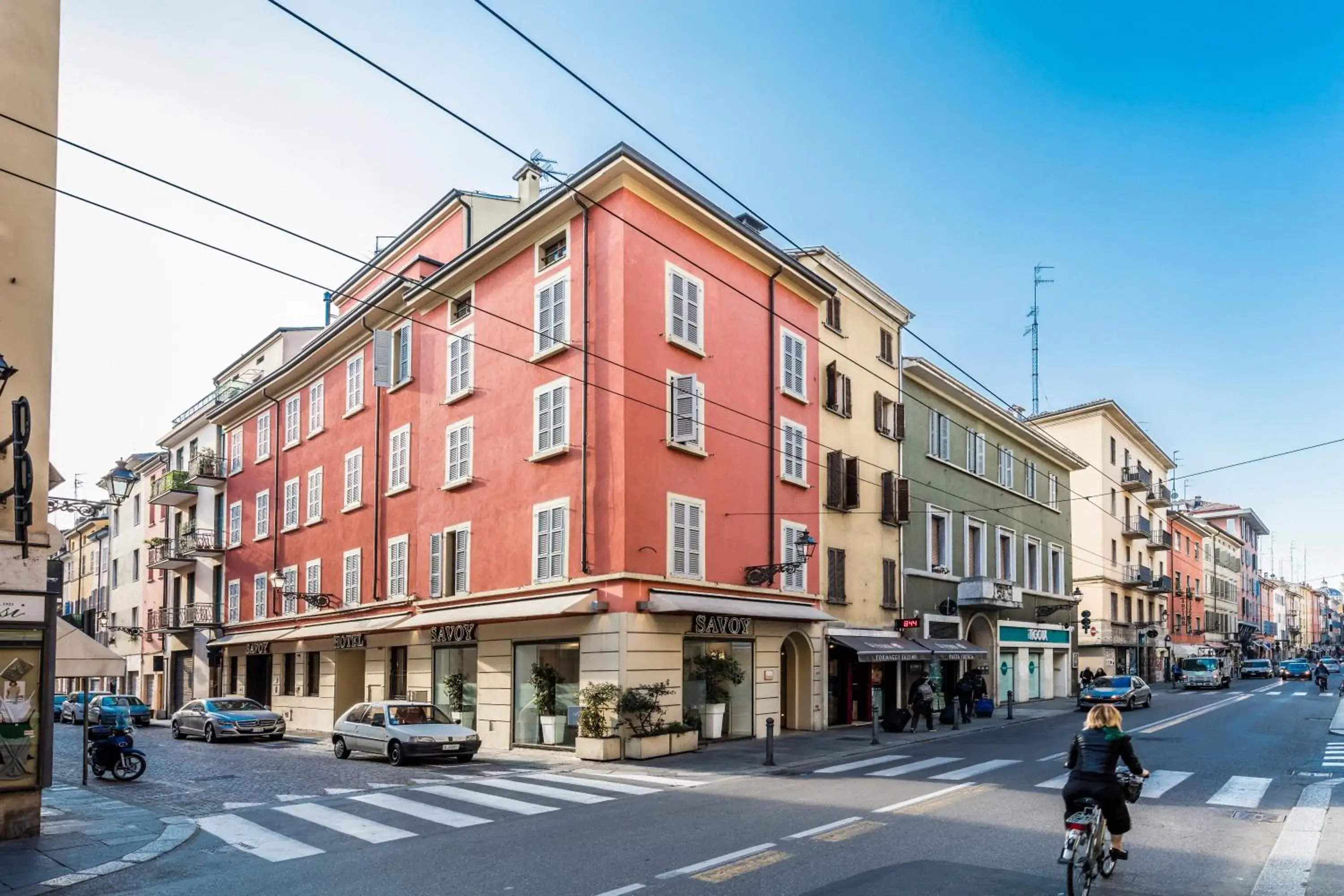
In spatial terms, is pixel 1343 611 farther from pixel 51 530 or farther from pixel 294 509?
pixel 51 530

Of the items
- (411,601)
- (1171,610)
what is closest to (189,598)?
(411,601)

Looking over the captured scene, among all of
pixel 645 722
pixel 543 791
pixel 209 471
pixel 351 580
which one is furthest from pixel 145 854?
pixel 209 471

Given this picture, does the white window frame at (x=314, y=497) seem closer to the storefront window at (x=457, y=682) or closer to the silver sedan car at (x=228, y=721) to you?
the silver sedan car at (x=228, y=721)

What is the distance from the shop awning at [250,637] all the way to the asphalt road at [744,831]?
15.4 meters

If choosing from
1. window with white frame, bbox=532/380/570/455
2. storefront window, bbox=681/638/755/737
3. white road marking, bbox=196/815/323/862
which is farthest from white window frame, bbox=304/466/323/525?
white road marking, bbox=196/815/323/862

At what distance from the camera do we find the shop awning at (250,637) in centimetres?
3441

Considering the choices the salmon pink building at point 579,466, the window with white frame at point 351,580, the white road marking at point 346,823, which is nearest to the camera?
the white road marking at point 346,823

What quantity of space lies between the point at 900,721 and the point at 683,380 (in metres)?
10.7

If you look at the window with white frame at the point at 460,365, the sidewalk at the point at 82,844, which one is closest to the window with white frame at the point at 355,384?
the window with white frame at the point at 460,365

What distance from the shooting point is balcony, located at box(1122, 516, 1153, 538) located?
5888 centimetres

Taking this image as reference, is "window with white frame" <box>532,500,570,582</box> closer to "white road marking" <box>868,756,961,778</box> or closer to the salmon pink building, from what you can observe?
the salmon pink building

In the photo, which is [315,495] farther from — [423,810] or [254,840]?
[254,840]

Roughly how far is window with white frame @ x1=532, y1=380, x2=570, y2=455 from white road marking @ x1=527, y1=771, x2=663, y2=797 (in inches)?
290

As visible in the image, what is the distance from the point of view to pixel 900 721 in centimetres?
2628
